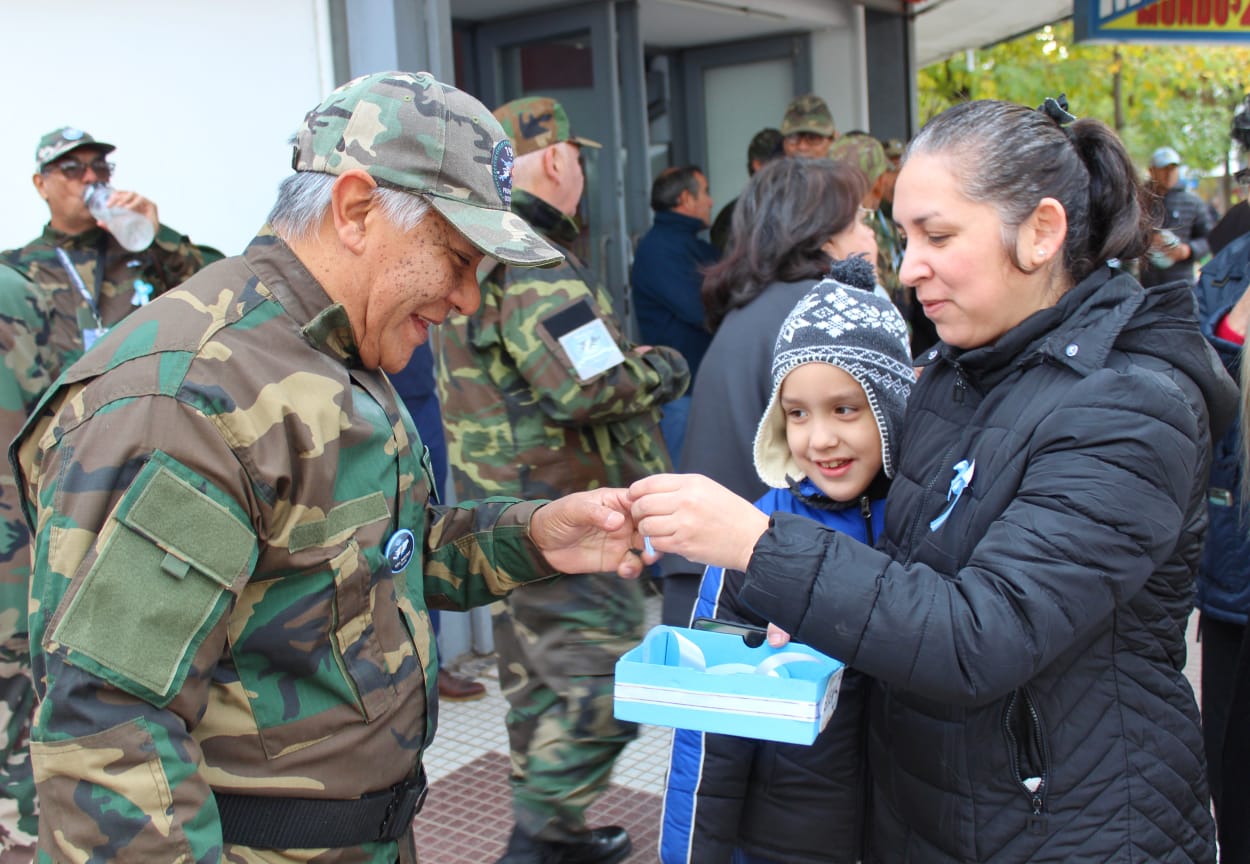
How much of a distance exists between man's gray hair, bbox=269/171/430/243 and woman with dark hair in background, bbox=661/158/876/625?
153 cm

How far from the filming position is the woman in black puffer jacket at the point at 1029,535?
59.5 inches

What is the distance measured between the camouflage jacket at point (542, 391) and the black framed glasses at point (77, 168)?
1.26 meters

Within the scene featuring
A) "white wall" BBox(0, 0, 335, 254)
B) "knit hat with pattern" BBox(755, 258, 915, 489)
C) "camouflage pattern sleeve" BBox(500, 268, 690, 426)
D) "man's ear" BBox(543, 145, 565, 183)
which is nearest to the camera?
"knit hat with pattern" BBox(755, 258, 915, 489)

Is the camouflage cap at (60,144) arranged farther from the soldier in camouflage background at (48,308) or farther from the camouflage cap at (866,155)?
the camouflage cap at (866,155)

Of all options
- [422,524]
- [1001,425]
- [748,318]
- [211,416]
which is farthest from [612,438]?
[211,416]

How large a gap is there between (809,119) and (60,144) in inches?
153

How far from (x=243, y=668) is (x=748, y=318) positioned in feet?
6.43

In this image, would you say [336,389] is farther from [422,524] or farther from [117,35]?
[117,35]

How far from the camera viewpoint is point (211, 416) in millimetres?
1422

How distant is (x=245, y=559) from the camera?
142cm

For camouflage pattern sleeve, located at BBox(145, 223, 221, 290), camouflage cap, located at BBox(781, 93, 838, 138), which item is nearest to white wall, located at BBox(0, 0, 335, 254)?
camouflage pattern sleeve, located at BBox(145, 223, 221, 290)

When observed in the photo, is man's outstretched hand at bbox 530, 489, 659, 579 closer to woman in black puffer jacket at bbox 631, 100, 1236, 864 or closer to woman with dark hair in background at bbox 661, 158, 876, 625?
woman in black puffer jacket at bbox 631, 100, 1236, 864

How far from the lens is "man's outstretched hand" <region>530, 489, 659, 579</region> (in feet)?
6.47

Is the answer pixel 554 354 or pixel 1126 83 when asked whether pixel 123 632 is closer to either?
pixel 554 354
